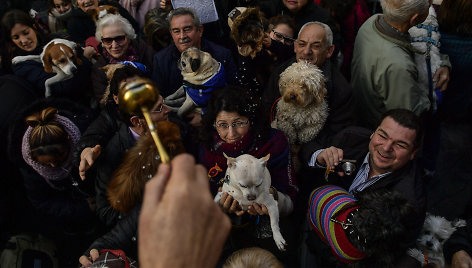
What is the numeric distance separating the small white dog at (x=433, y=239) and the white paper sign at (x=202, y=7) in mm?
3286

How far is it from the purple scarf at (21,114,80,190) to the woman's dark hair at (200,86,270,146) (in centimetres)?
117

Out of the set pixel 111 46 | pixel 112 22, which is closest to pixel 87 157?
pixel 111 46

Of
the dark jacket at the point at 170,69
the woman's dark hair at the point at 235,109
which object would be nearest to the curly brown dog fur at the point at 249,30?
the dark jacket at the point at 170,69

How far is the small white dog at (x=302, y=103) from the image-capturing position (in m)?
2.85

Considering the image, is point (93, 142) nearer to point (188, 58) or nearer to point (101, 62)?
point (188, 58)

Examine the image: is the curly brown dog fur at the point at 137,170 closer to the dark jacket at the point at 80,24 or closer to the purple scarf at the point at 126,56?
the purple scarf at the point at 126,56

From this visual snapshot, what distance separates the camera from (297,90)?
9.34ft

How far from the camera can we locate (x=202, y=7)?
3982 mm

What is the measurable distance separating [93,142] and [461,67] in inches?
154

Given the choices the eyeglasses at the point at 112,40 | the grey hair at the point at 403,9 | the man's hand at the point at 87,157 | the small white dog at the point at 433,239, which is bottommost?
the small white dog at the point at 433,239

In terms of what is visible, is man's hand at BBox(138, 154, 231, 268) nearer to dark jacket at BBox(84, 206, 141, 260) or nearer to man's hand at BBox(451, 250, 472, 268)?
dark jacket at BBox(84, 206, 141, 260)

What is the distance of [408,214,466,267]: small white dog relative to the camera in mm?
2215

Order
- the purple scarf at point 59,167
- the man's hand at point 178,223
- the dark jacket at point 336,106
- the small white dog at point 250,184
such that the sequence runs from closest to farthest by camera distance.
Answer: the man's hand at point 178,223
the small white dog at point 250,184
the purple scarf at point 59,167
the dark jacket at point 336,106

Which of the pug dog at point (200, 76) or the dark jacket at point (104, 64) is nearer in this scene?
the pug dog at point (200, 76)
